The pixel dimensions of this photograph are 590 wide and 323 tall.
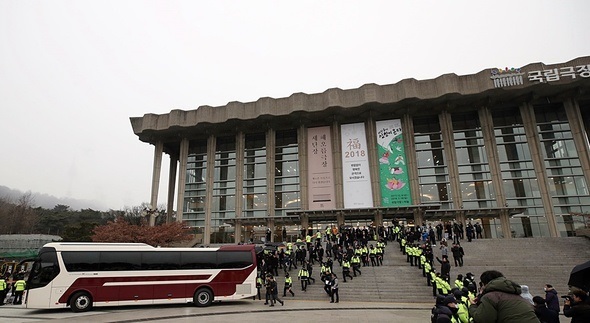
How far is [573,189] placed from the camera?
120 feet

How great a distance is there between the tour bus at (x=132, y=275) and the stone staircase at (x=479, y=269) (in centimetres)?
369

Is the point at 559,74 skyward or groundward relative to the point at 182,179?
skyward

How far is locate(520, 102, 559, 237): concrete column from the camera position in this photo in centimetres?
3562

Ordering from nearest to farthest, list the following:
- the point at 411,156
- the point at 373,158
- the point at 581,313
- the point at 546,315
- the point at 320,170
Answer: the point at 581,313, the point at 546,315, the point at 411,156, the point at 373,158, the point at 320,170

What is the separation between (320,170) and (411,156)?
11.1m

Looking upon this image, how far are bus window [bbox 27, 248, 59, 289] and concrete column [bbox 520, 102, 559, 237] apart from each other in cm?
4239

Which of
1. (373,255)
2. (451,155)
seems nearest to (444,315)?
(373,255)

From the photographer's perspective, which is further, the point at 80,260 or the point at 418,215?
the point at 418,215

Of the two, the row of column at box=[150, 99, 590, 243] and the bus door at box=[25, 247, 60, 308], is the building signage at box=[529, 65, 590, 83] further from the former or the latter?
the bus door at box=[25, 247, 60, 308]

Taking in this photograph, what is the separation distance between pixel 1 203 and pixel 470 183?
320ft

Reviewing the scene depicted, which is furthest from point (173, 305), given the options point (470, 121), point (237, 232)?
point (470, 121)

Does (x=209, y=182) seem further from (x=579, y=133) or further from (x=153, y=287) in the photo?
(x=579, y=133)

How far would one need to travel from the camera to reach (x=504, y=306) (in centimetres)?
378

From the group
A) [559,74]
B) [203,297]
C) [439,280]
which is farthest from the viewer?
[559,74]
